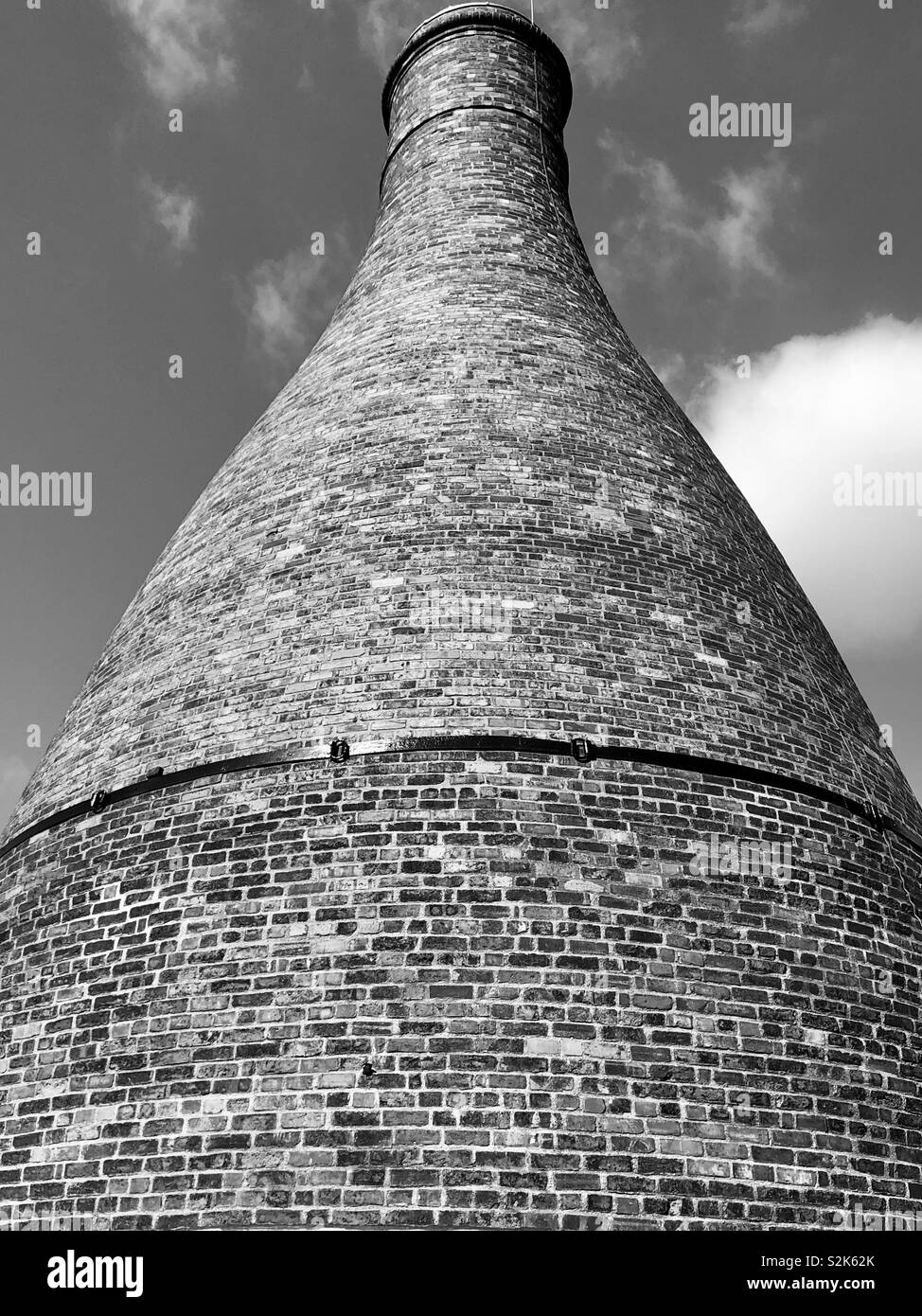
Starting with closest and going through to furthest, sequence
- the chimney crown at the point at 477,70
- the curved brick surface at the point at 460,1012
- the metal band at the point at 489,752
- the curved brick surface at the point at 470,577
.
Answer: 1. the curved brick surface at the point at 460,1012
2. the metal band at the point at 489,752
3. the curved brick surface at the point at 470,577
4. the chimney crown at the point at 477,70

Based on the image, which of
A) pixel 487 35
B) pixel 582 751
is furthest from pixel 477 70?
pixel 582 751

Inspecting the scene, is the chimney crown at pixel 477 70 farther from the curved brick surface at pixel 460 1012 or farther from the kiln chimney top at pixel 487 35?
the curved brick surface at pixel 460 1012

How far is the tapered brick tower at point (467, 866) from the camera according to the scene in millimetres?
4371

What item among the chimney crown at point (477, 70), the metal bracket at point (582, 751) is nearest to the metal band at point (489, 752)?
the metal bracket at point (582, 751)

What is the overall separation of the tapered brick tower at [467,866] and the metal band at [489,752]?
0.06ft

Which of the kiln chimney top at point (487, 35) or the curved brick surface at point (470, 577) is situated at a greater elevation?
the kiln chimney top at point (487, 35)

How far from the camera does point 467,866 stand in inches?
195

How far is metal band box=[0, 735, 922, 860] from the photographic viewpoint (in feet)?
17.5

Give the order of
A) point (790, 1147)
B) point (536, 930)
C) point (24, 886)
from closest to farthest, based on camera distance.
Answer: point (790, 1147), point (536, 930), point (24, 886)

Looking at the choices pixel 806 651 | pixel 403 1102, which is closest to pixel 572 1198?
pixel 403 1102

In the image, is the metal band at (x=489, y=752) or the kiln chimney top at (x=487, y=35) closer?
the metal band at (x=489, y=752)

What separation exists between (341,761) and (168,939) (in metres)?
1.17
